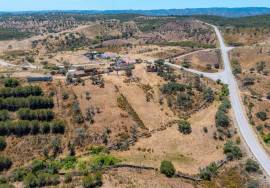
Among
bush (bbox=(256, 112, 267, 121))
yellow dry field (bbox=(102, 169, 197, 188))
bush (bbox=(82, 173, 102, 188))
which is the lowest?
yellow dry field (bbox=(102, 169, 197, 188))

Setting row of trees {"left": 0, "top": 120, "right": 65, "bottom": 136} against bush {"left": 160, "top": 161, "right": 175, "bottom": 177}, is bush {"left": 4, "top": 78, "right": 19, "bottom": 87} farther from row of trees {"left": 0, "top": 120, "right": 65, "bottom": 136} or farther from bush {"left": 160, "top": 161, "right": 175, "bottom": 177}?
bush {"left": 160, "top": 161, "right": 175, "bottom": 177}

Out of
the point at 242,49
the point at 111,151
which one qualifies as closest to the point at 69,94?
the point at 111,151

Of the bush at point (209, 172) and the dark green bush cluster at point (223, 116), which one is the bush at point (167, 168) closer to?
the bush at point (209, 172)

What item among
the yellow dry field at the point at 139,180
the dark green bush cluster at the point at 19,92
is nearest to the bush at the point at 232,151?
the yellow dry field at the point at 139,180

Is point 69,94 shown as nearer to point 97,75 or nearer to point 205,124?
point 97,75

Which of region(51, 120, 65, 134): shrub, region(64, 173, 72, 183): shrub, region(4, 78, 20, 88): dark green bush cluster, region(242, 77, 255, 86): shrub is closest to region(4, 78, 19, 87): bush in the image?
region(4, 78, 20, 88): dark green bush cluster

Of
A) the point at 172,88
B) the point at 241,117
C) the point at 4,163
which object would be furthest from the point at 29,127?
the point at 241,117
